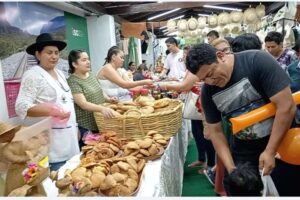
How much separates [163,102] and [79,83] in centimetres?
58

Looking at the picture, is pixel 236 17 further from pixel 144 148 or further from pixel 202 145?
pixel 144 148

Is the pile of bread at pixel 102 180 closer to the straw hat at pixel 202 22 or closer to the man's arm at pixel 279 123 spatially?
the man's arm at pixel 279 123

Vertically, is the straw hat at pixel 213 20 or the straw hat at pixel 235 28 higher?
the straw hat at pixel 213 20

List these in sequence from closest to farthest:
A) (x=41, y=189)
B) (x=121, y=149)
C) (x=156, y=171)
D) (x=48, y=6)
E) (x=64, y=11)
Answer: (x=41, y=189), (x=156, y=171), (x=121, y=149), (x=48, y=6), (x=64, y=11)

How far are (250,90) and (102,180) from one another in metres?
0.69

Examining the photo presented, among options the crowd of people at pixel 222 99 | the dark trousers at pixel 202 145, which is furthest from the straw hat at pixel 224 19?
the crowd of people at pixel 222 99

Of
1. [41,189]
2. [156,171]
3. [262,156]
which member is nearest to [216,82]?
[262,156]

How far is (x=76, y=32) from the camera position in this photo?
14.5ft

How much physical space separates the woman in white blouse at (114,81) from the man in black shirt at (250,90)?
125 cm

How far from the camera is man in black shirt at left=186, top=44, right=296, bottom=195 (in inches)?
47.6

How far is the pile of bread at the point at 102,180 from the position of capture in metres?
1.11

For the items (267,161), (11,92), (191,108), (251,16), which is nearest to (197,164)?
(191,108)

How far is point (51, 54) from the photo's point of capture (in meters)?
1.80

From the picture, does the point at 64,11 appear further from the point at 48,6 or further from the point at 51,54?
the point at 51,54
